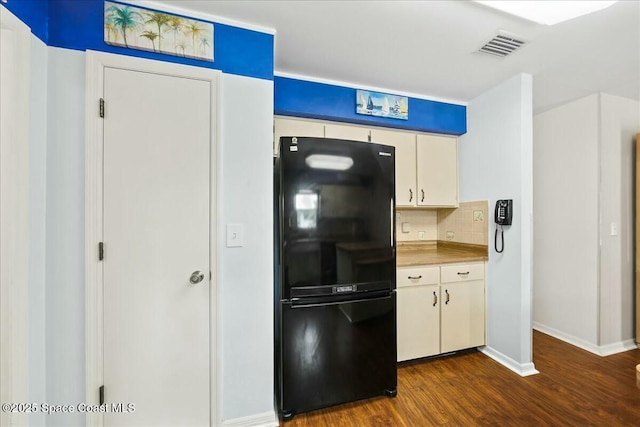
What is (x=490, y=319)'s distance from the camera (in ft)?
8.05

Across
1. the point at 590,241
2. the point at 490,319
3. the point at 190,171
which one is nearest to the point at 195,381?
the point at 190,171

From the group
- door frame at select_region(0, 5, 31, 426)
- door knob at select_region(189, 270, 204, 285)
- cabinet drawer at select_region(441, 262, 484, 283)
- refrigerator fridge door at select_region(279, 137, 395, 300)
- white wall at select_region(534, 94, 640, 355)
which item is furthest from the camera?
white wall at select_region(534, 94, 640, 355)

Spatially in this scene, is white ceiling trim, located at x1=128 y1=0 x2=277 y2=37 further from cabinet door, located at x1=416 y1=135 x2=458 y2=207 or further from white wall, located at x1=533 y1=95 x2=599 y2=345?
white wall, located at x1=533 y1=95 x2=599 y2=345

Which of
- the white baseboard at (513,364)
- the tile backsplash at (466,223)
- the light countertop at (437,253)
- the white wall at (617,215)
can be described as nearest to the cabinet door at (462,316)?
the white baseboard at (513,364)

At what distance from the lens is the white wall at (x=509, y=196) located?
217 centimetres

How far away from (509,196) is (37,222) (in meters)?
3.18

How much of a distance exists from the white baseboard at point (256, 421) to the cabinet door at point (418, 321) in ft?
3.73

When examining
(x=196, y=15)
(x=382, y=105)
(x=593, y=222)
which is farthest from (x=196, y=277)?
(x=593, y=222)

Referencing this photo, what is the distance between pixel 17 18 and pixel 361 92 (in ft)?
7.01

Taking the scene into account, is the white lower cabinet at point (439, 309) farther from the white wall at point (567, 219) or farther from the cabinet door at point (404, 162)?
the white wall at point (567, 219)

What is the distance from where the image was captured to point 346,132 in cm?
247

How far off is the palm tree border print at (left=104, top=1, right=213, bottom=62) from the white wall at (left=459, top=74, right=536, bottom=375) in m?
2.41

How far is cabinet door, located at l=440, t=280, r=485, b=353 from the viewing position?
235cm

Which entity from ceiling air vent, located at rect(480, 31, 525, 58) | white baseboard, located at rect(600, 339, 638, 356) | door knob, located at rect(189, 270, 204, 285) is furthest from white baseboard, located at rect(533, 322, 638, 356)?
door knob, located at rect(189, 270, 204, 285)
